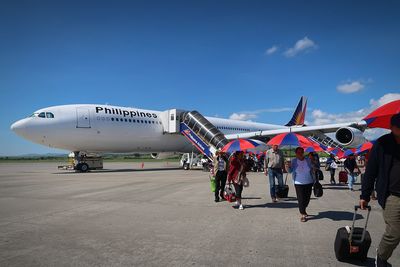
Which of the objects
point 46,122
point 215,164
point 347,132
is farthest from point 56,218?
point 347,132

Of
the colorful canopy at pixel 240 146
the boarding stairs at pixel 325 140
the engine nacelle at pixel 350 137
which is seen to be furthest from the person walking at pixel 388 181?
the boarding stairs at pixel 325 140

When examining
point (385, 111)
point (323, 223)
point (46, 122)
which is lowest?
point (323, 223)

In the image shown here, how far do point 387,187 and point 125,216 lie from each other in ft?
17.3

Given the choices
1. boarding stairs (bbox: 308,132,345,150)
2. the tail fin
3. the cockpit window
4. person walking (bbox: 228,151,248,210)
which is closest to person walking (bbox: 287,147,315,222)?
person walking (bbox: 228,151,248,210)

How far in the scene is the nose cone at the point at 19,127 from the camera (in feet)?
63.7

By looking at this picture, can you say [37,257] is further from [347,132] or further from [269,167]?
[347,132]

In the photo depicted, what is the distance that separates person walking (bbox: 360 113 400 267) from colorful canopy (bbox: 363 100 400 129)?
0.30m

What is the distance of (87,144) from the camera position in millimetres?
21391

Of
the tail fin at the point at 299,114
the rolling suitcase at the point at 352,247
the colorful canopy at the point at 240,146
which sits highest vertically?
the tail fin at the point at 299,114

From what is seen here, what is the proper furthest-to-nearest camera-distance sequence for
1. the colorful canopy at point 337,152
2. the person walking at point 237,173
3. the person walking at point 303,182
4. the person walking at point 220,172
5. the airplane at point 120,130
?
the airplane at point 120,130
the colorful canopy at point 337,152
the person walking at point 220,172
the person walking at point 237,173
the person walking at point 303,182

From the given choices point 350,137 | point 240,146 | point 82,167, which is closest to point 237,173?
point 240,146

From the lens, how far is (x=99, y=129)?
21.4 metres

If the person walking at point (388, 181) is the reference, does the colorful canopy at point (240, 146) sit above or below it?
above

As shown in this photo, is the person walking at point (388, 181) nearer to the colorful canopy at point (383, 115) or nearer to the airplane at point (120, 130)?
the colorful canopy at point (383, 115)
